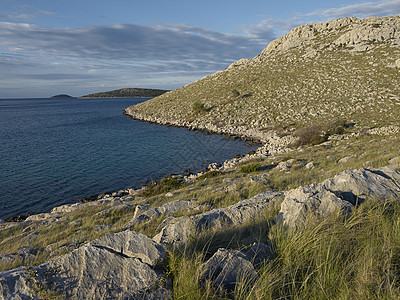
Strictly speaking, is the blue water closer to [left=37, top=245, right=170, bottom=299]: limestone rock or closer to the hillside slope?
the hillside slope

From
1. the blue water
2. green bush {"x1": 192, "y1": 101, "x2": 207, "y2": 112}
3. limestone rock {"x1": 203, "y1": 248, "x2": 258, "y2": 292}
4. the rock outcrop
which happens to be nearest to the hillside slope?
green bush {"x1": 192, "y1": 101, "x2": 207, "y2": 112}

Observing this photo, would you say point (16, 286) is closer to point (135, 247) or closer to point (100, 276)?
point (100, 276)

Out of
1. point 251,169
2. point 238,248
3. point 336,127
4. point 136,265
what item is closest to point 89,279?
point 136,265

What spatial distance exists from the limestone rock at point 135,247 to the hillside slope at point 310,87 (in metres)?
31.9

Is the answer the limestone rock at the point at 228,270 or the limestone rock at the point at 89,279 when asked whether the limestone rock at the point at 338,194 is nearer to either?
the limestone rock at the point at 228,270

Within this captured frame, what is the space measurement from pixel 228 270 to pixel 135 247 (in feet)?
4.42

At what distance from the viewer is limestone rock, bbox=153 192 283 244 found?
13.2 feet

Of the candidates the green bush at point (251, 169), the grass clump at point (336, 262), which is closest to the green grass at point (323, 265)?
the grass clump at point (336, 262)

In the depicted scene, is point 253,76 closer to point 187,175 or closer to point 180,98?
point 180,98

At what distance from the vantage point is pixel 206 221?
4.83 metres

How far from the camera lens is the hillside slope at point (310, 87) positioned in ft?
114

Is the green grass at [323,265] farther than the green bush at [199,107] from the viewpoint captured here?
No

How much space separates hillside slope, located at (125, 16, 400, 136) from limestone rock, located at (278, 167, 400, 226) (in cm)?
2704

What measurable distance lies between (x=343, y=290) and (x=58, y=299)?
3278mm
